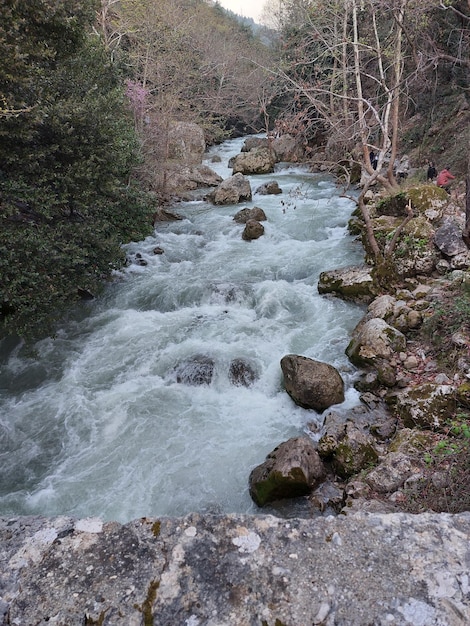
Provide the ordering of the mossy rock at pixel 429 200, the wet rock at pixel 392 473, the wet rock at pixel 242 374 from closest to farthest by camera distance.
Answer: the wet rock at pixel 392 473 → the wet rock at pixel 242 374 → the mossy rock at pixel 429 200

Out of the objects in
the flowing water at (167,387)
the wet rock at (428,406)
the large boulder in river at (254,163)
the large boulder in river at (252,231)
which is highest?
the large boulder in river at (254,163)

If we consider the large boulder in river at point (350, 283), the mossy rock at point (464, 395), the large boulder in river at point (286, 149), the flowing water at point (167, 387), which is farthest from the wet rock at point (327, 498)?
→ the large boulder in river at point (286, 149)

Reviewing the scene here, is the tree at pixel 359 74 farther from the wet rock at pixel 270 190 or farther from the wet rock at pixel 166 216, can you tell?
the wet rock at pixel 166 216

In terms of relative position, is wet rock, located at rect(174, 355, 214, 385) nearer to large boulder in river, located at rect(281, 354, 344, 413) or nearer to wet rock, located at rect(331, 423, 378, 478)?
large boulder in river, located at rect(281, 354, 344, 413)

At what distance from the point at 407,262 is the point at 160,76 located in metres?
13.6

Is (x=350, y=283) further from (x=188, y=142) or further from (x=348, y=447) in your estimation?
(x=188, y=142)

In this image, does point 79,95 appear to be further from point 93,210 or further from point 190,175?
point 190,175

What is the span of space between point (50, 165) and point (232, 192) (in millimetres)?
10226

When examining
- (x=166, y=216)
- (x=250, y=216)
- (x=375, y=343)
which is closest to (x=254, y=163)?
(x=250, y=216)

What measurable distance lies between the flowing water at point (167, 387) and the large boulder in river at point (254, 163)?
11.0 metres

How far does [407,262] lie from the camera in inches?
345

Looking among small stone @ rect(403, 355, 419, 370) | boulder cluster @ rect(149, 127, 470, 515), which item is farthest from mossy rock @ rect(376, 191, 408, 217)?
small stone @ rect(403, 355, 419, 370)

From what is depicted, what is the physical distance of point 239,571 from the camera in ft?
6.84

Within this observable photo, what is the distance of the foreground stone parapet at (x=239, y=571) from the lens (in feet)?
6.17
